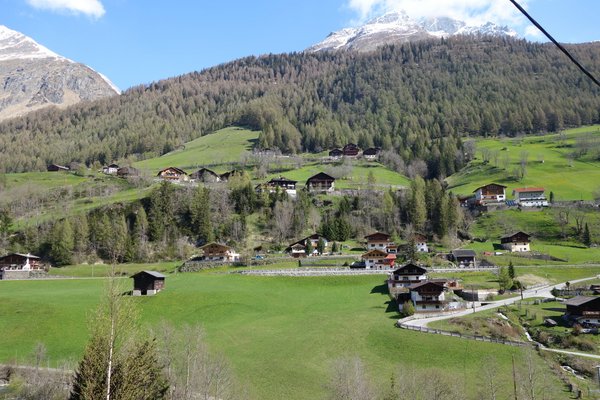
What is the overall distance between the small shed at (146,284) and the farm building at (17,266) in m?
30.8

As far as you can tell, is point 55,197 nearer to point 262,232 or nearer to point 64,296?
point 262,232

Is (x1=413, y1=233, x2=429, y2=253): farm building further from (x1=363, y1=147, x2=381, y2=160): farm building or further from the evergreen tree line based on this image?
(x1=363, y1=147, x2=381, y2=160): farm building

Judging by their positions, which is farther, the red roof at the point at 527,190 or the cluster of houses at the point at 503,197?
the red roof at the point at 527,190

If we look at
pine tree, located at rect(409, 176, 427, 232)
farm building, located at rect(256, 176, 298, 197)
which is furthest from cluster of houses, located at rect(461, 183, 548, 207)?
farm building, located at rect(256, 176, 298, 197)

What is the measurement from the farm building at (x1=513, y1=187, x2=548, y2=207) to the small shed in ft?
283

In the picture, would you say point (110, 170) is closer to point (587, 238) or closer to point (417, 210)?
point (417, 210)

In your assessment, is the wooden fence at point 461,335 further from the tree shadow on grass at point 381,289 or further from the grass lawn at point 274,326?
the tree shadow on grass at point 381,289

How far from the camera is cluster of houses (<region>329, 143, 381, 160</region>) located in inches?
7092

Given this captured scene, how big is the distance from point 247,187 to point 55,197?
175ft

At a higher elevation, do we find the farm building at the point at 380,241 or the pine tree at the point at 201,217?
the pine tree at the point at 201,217

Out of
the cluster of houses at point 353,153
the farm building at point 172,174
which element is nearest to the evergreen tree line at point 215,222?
the farm building at point 172,174

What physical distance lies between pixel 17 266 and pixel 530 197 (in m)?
114

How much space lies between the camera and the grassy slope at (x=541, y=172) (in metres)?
126

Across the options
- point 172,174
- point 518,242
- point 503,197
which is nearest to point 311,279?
point 518,242
